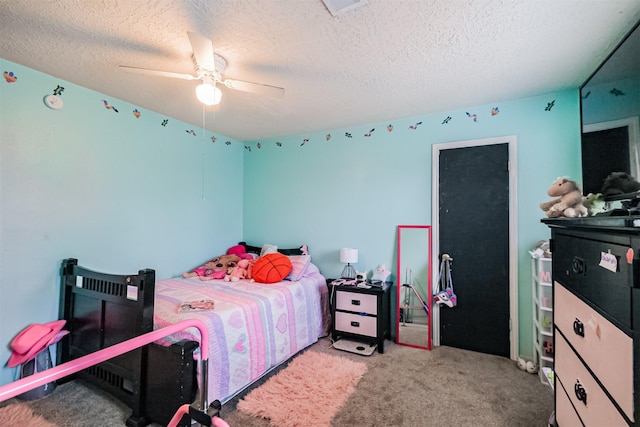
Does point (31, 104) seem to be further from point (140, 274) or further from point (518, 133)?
point (518, 133)

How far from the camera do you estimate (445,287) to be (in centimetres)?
278

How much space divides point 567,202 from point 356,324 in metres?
2.04

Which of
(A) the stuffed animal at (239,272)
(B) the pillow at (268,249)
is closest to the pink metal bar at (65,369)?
(A) the stuffed animal at (239,272)

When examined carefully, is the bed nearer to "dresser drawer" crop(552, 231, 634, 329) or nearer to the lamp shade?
the lamp shade

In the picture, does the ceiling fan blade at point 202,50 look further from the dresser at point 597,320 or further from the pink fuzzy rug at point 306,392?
the pink fuzzy rug at point 306,392

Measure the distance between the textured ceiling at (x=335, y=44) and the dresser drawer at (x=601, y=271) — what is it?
4.06 ft

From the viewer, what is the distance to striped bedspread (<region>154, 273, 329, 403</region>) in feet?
6.22

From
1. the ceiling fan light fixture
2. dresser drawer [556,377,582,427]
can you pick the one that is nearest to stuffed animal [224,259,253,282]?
the ceiling fan light fixture

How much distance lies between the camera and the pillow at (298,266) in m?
2.96

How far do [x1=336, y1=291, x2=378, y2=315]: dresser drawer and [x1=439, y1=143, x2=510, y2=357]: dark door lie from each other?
70cm

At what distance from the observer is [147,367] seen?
172 centimetres

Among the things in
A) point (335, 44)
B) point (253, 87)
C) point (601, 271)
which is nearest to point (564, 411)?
point (601, 271)

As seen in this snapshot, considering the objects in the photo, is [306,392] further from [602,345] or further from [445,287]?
[602,345]

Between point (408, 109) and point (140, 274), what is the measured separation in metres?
2.64
